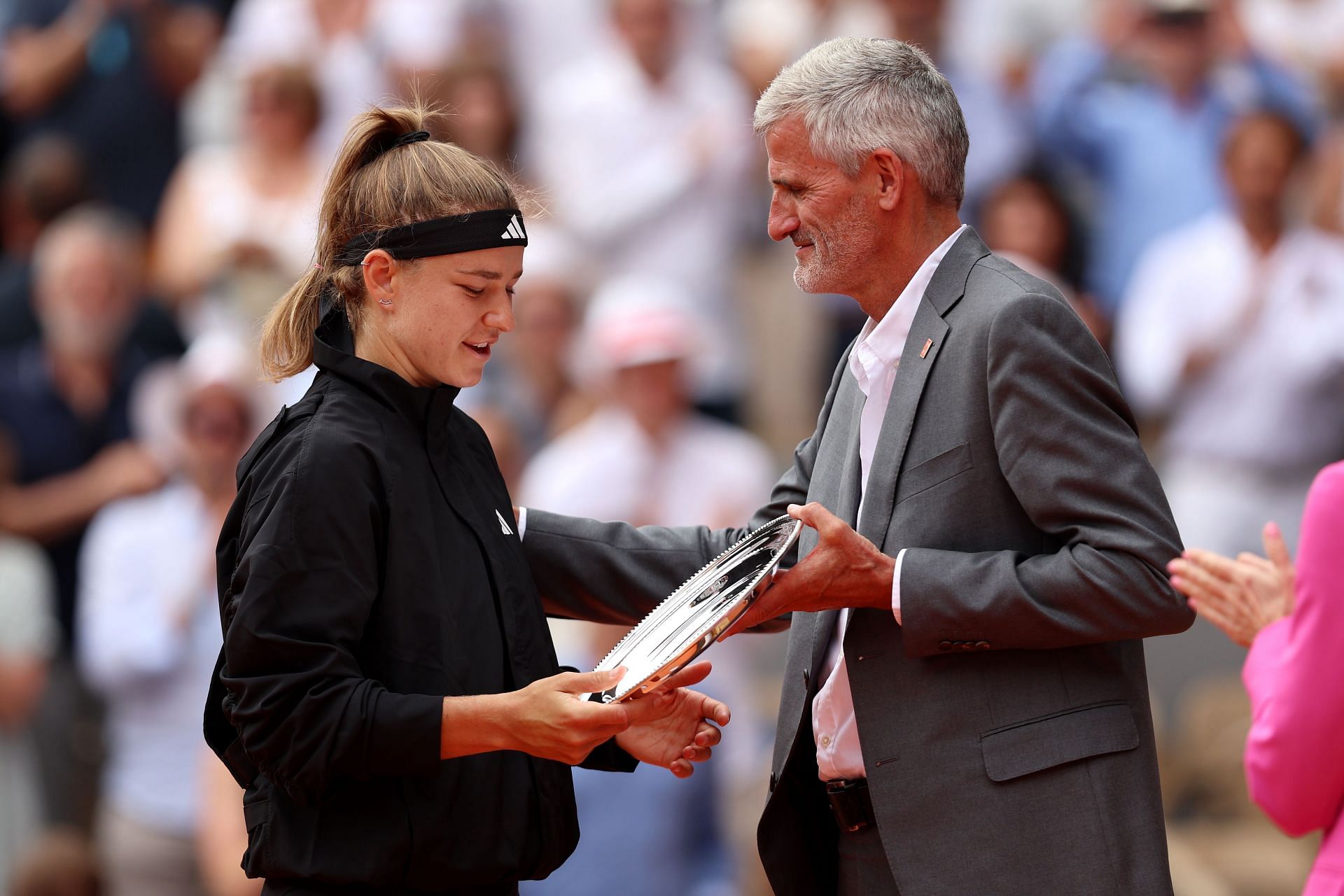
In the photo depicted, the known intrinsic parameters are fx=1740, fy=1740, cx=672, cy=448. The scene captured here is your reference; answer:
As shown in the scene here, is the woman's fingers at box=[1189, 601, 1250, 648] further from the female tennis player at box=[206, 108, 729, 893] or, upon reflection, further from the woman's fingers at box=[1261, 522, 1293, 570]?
the female tennis player at box=[206, 108, 729, 893]

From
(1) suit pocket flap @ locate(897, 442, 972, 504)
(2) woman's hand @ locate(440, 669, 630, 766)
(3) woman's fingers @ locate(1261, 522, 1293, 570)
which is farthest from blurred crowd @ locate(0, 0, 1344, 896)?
(2) woman's hand @ locate(440, 669, 630, 766)

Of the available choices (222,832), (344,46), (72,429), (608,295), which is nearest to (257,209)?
(344,46)

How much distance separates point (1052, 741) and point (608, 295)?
3985 millimetres

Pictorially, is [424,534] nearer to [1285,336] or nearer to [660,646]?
[660,646]

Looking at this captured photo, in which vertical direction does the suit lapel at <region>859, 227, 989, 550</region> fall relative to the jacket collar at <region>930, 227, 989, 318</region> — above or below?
below

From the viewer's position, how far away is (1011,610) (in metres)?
2.71

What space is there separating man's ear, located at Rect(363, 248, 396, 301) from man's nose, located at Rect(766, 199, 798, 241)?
66cm

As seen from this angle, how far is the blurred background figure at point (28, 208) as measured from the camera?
6.93 metres

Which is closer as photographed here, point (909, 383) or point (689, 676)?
point (689, 676)

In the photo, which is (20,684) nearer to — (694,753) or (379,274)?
(694,753)

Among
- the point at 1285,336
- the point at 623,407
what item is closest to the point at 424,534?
the point at 623,407

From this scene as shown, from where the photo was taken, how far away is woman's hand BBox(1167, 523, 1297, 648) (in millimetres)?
2914

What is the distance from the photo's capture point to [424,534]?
261 centimetres

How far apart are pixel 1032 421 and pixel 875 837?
0.78 meters
